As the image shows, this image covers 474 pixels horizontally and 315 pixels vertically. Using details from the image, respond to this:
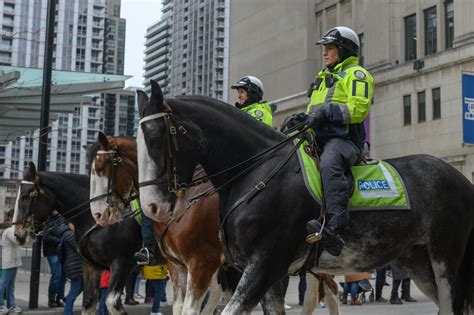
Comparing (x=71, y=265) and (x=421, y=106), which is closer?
(x=71, y=265)

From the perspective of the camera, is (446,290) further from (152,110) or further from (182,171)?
(152,110)

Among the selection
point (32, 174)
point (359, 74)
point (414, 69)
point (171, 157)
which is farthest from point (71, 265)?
point (414, 69)

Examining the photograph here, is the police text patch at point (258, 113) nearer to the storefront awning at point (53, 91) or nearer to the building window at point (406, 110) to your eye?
the storefront awning at point (53, 91)

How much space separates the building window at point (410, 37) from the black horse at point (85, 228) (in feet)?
113

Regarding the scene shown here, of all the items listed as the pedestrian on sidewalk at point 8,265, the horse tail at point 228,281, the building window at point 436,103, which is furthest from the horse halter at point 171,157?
the building window at point 436,103

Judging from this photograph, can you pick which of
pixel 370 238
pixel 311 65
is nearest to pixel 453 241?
pixel 370 238

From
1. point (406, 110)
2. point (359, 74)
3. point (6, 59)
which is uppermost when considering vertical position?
point (6, 59)

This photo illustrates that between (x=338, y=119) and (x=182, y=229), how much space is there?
3333 millimetres

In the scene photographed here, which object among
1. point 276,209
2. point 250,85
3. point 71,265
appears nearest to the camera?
point 276,209

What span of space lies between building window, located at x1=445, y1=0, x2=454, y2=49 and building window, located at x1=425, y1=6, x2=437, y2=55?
3.97 feet

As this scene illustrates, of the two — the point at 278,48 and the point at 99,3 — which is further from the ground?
the point at 99,3

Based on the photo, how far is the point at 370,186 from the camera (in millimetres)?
6547

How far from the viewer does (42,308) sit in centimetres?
1579

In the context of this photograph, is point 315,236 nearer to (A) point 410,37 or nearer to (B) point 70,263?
(B) point 70,263
